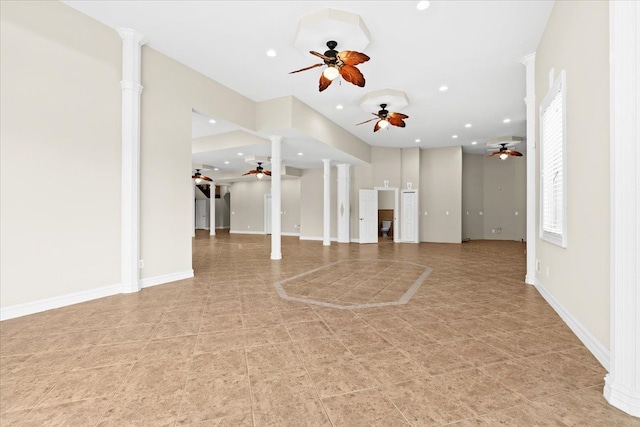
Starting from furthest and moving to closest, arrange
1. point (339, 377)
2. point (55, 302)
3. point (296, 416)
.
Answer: point (55, 302) → point (339, 377) → point (296, 416)

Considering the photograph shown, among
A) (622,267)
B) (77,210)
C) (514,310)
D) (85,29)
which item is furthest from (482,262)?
(85,29)

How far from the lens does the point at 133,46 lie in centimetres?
431

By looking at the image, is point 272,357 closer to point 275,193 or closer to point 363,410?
point 363,410

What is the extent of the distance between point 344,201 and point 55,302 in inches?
355

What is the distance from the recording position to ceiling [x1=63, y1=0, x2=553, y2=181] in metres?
3.82

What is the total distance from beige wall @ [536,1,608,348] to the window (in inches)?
4.4

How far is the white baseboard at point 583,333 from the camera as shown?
7.24 ft

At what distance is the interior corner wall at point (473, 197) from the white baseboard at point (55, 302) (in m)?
12.9

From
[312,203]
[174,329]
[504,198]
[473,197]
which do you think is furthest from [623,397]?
[504,198]

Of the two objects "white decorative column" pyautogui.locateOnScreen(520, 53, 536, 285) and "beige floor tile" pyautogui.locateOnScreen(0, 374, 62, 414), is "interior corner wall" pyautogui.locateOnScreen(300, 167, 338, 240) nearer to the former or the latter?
"white decorative column" pyautogui.locateOnScreen(520, 53, 536, 285)

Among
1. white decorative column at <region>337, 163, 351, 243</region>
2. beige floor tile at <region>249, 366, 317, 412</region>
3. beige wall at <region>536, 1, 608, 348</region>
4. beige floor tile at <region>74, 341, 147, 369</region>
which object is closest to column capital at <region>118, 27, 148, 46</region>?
beige floor tile at <region>74, 341, 147, 369</region>

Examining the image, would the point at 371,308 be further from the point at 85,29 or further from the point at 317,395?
the point at 85,29

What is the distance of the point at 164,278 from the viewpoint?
4.86m

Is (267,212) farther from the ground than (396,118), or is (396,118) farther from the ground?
(396,118)
